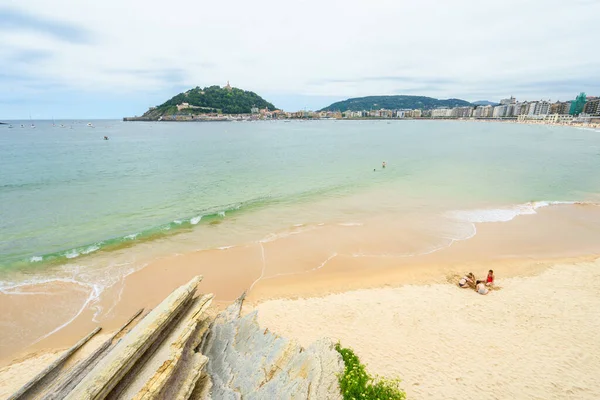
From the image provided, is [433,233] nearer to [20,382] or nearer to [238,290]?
[238,290]

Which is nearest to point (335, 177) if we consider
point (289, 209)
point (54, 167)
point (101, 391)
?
point (289, 209)

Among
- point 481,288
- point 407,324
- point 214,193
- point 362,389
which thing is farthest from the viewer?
point 214,193

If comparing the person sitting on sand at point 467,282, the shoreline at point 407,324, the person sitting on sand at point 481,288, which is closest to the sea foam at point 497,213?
the shoreline at point 407,324

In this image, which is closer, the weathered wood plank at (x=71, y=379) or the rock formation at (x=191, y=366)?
the rock formation at (x=191, y=366)

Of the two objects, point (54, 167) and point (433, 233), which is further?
point (54, 167)

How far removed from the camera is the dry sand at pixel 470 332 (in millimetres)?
8133

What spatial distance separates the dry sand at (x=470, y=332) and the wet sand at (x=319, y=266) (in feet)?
3.90

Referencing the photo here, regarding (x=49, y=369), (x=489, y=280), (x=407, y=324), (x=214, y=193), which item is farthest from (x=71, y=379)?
(x=214, y=193)

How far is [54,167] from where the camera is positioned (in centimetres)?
4309

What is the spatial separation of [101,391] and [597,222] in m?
30.6

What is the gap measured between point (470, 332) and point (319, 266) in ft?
23.9

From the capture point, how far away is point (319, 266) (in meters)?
15.4

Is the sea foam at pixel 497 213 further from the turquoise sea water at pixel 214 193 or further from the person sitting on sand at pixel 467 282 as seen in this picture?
the person sitting on sand at pixel 467 282

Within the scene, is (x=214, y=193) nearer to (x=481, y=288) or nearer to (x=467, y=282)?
(x=467, y=282)
